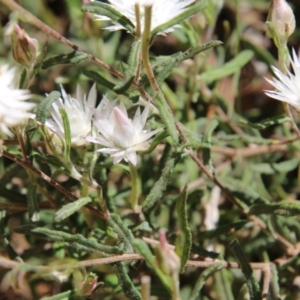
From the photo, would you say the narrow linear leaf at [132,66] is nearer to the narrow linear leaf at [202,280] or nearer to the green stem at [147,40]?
the green stem at [147,40]

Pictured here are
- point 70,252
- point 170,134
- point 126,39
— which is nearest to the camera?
point 170,134

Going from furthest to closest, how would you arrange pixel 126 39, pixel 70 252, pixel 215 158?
1. pixel 126 39
2. pixel 215 158
3. pixel 70 252

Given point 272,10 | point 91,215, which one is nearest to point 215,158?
point 91,215

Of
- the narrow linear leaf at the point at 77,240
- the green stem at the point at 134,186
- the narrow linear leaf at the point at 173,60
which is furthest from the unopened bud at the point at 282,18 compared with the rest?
the narrow linear leaf at the point at 77,240

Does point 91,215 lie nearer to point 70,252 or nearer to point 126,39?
point 70,252

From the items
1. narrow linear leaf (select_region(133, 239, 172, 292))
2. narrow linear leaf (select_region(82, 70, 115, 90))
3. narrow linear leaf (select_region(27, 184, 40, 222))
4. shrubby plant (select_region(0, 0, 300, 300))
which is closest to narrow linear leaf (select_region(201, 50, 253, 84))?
shrubby plant (select_region(0, 0, 300, 300))

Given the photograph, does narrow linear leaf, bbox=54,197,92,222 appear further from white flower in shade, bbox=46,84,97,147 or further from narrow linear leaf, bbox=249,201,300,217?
narrow linear leaf, bbox=249,201,300,217
